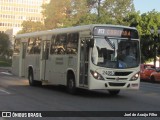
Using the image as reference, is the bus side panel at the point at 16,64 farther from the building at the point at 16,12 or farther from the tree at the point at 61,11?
the building at the point at 16,12

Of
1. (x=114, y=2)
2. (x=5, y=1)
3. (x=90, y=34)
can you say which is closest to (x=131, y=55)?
(x=90, y=34)

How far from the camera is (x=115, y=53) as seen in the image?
674 inches

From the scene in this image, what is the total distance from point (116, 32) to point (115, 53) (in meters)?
0.94

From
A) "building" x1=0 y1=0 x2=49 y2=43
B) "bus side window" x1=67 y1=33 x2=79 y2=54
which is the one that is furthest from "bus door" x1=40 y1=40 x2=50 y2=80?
"building" x1=0 y1=0 x2=49 y2=43

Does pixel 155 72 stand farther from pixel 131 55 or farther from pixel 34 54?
pixel 131 55

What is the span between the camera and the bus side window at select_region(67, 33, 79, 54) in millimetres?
18242

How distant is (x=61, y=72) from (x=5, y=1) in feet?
508

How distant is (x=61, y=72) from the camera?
19.5m

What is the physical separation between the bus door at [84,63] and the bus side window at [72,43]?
526mm

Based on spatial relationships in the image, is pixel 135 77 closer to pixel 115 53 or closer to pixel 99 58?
pixel 115 53

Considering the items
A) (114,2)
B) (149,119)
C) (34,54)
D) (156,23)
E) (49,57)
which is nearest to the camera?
(149,119)

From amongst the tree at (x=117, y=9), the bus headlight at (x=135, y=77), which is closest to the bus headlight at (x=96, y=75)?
the bus headlight at (x=135, y=77)

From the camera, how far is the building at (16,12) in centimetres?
16988

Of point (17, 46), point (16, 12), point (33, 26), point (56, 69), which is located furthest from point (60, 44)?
point (16, 12)
